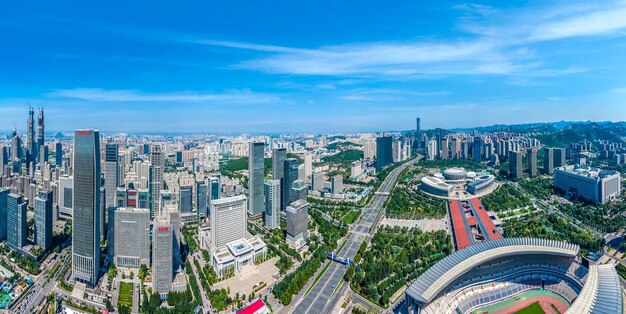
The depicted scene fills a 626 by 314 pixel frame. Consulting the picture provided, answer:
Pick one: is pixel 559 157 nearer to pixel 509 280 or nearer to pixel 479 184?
pixel 479 184

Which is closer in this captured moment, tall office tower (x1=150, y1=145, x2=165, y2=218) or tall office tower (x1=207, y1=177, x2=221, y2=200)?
tall office tower (x1=150, y1=145, x2=165, y2=218)

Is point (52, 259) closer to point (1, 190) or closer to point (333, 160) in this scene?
point (1, 190)

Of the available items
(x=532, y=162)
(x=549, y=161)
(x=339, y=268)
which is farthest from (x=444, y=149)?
(x=339, y=268)

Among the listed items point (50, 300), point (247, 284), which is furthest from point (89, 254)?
point (247, 284)

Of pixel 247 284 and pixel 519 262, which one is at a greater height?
pixel 519 262

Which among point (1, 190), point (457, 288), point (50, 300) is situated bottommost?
point (50, 300)

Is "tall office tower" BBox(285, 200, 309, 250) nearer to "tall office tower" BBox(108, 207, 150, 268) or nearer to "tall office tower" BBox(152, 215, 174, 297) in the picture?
"tall office tower" BBox(152, 215, 174, 297)

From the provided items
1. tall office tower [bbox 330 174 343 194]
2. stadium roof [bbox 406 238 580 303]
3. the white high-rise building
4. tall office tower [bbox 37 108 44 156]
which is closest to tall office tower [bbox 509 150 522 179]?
the white high-rise building
